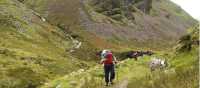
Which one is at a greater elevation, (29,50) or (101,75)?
(101,75)

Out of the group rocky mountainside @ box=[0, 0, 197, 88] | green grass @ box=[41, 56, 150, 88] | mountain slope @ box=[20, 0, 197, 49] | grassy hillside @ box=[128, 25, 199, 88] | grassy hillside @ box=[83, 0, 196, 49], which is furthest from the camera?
grassy hillside @ box=[83, 0, 196, 49]

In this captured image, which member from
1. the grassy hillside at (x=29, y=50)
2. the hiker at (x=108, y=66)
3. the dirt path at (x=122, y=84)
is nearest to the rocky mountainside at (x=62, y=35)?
the grassy hillside at (x=29, y=50)

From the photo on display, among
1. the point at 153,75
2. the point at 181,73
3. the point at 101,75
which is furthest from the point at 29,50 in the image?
the point at 181,73

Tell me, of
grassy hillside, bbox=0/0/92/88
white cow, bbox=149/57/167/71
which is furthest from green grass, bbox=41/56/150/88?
grassy hillside, bbox=0/0/92/88

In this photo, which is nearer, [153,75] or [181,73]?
[181,73]

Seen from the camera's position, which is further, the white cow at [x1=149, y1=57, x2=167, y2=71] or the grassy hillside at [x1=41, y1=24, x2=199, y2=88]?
the white cow at [x1=149, y1=57, x2=167, y2=71]

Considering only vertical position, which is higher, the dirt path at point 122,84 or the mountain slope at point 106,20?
the dirt path at point 122,84

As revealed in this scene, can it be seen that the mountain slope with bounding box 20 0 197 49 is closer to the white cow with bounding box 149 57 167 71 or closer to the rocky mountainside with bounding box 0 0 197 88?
the rocky mountainside with bounding box 0 0 197 88

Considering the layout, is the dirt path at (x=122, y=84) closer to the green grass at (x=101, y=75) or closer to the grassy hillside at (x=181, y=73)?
the green grass at (x=101, y=75)

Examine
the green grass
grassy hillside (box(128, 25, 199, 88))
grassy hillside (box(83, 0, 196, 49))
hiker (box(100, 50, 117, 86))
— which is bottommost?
grassy hillside (box(83, 0, 196, 49))

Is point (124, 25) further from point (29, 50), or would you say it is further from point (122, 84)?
point (122, 84)

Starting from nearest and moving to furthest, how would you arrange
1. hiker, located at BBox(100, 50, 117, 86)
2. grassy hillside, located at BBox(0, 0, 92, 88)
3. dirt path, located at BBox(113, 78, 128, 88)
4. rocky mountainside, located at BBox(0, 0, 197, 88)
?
dirt path, located at BBox(113, 78, 128, 88), hiker, located at BBox(100, 50, 117, 86), grassy hillside, located at BBox(0, 0, 92, 88), rocky mountainside, located at BBox(0, 0, 197, 88)

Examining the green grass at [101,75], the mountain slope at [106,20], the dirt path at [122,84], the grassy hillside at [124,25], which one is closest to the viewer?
the dirt path at [122,84]

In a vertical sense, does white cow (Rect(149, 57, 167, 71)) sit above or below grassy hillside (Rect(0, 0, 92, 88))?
above
